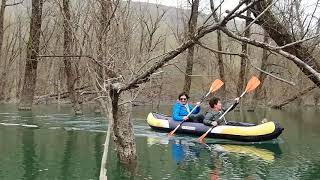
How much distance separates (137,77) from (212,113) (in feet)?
23.2

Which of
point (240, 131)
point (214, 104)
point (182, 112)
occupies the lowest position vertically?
point (240, 131)

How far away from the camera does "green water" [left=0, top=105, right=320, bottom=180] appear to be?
8891 millimetres

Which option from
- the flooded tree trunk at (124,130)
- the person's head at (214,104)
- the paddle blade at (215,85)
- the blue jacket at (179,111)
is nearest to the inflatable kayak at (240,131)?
the blue jacket at (179,111)

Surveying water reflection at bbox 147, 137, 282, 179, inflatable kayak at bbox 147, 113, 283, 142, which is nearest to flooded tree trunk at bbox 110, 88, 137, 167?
water reflection at bbox 147, 137, 282, 179

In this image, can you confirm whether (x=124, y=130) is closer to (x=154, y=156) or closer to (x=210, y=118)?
(x=154, y=156)

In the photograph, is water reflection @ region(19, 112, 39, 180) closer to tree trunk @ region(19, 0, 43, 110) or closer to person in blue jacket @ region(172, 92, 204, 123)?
person in blue jacket @ region(172, 92, 204, 123)

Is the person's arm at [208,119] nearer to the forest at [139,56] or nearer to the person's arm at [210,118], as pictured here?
the person's arm at [210,118]

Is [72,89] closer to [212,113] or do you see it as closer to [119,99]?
[212,113]

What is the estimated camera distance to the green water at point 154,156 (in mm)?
8891

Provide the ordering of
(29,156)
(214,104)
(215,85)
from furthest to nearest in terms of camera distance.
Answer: (215,85) < (214,104) < (29,156)

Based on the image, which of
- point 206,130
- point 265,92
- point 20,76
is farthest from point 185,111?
point 20,76

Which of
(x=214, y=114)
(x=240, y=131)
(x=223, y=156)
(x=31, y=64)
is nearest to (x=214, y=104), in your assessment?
(x=214, y=114)

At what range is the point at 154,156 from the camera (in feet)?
35.1

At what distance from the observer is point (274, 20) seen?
9203 millimetres
